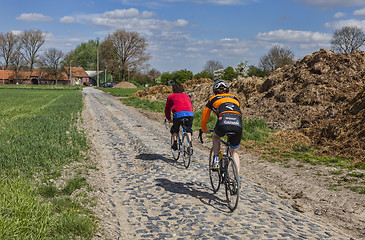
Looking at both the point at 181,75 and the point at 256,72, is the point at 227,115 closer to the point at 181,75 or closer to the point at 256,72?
the point at 256,72

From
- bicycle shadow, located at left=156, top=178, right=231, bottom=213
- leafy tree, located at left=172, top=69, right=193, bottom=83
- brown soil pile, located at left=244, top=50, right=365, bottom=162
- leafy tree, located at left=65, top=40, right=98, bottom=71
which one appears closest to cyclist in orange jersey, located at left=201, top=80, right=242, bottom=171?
bicycle shadow, located at left=156, top=178, right=231, bottom=213

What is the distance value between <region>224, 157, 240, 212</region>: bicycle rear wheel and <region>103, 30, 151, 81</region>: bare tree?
9123 cm

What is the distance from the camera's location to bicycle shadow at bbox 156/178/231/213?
582cm

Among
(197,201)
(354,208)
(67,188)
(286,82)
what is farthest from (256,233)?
(286,82)

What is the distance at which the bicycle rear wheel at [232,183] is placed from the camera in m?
5.26

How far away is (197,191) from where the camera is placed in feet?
21.4

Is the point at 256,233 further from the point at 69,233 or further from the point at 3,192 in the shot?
the point at 3,192

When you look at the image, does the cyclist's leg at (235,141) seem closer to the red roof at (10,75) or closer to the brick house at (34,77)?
the brick house at (34,77)

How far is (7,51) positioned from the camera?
4235 inches

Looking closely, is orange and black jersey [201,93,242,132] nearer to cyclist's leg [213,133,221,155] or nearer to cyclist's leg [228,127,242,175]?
cyclist's leg [228,127,242,175]

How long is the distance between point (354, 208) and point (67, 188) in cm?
579

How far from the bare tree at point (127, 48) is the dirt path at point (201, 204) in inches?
3450

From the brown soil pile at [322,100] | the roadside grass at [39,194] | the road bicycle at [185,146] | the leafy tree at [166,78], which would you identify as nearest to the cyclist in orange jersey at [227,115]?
the road bicycle at [185,146]

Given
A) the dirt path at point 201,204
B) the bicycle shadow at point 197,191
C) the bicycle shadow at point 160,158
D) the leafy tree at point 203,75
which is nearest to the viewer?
the dirt path at point 201,204
